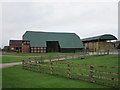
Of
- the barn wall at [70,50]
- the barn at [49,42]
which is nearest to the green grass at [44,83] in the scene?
the barn at [49,42]

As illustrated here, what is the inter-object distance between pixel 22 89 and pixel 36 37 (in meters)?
50.8

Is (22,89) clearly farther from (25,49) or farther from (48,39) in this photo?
(48,39)

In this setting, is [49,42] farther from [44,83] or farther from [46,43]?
[44,83]

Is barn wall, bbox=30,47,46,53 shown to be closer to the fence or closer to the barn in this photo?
the barn

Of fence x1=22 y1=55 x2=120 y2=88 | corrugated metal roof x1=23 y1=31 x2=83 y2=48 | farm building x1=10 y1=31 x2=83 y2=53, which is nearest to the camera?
fence x1=22 y1=55 x2=120 y2=88

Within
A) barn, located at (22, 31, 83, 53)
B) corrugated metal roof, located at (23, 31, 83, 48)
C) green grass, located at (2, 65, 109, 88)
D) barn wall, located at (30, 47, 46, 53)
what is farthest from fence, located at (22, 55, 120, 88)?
corrugated metal roof, located at (23, 31, 83, 48)

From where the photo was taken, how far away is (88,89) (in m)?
7.74

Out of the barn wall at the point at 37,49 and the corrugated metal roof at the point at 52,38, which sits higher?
the corrugated metal roof at the point at 52,38

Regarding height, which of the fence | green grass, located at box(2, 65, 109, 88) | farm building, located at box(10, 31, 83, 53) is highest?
farm building, located at box(10, 31, 83, 53)

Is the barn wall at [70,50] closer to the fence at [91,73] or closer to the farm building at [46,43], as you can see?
the farm building at [46,43]

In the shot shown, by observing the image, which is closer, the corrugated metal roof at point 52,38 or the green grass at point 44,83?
the green grass at point 44,83

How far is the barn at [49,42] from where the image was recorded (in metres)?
52.8

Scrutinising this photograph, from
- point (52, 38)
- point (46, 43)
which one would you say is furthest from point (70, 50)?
point (46, 43)

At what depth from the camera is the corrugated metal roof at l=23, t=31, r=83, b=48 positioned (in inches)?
2170
